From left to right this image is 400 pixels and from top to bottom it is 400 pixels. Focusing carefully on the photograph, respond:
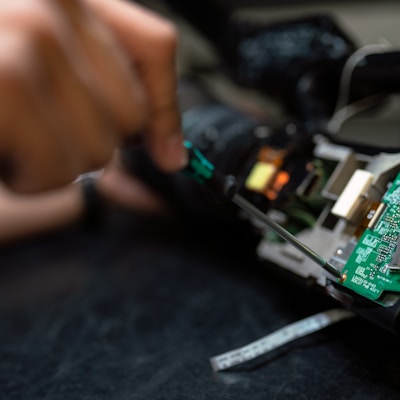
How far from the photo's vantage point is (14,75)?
0.36 m

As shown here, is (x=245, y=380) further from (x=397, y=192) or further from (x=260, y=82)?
(x=260, y=82)

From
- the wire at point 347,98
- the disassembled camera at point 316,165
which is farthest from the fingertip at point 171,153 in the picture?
the wire at point 347,98

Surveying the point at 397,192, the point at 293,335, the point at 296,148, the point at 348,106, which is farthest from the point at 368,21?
the point at 293,335

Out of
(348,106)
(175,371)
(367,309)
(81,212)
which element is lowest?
(81,212)

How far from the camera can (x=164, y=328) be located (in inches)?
25.4

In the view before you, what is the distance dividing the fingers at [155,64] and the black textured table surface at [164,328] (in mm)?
226

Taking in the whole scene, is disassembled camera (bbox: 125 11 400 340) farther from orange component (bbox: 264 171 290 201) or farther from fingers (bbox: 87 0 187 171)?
fingers (bbox: 87 0 187 171)

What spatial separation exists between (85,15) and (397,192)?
0.36m

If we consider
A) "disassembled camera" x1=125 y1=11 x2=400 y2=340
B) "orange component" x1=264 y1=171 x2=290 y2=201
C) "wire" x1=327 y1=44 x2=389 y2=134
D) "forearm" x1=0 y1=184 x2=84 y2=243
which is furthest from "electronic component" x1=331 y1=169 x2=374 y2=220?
"forearm" x1=0 y1=184 x2=84 y2=243

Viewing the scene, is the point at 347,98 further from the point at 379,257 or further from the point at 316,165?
the point at 379,257

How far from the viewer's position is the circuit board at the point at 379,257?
48 cm

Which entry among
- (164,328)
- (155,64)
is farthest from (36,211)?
(155,64)

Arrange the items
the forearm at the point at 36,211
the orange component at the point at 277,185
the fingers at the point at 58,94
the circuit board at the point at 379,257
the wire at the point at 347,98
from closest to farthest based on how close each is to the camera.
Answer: the fingers at the point at 58,94
the circuit board at the point at 379,257
the orange component at the point at 277,185
the wire at the point at 347,98
the forearm at the point at 36,211

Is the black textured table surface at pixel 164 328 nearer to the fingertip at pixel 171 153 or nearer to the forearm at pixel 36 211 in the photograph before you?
the forearm at pixel 36 211
